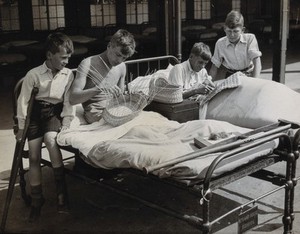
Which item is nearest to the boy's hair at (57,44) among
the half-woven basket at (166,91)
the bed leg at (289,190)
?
the half-woven basket at (166,91)

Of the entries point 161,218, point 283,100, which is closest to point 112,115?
point 161,218

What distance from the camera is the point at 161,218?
3959 mm

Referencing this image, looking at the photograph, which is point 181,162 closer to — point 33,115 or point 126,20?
point 33,115

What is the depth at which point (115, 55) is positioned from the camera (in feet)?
13.3

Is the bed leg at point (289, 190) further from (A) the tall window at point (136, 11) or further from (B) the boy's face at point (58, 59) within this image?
(A) the tall window at point (136, 11)

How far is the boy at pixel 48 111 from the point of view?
3781 millimetres

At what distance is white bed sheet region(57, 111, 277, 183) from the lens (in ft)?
10.5

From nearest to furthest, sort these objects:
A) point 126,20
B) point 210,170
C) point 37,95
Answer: point 210,170, point 37,95, point 126,20

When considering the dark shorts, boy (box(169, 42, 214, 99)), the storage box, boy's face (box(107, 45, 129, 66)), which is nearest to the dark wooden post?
boy (box(169, 42, 214, 99))

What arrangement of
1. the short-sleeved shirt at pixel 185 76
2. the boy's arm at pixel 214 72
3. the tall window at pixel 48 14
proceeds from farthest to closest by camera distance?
the tall window at pixel 48 14
the boy's arm at pixel 214 72
the short-sleeved shirt at pixel 185 76

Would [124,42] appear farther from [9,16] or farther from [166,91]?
[9,16]

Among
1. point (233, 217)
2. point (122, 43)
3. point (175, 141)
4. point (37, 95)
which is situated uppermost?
point (122, 43)

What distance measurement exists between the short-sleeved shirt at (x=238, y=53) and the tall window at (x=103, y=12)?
9230mm

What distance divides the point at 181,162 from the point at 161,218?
3.38 feet
